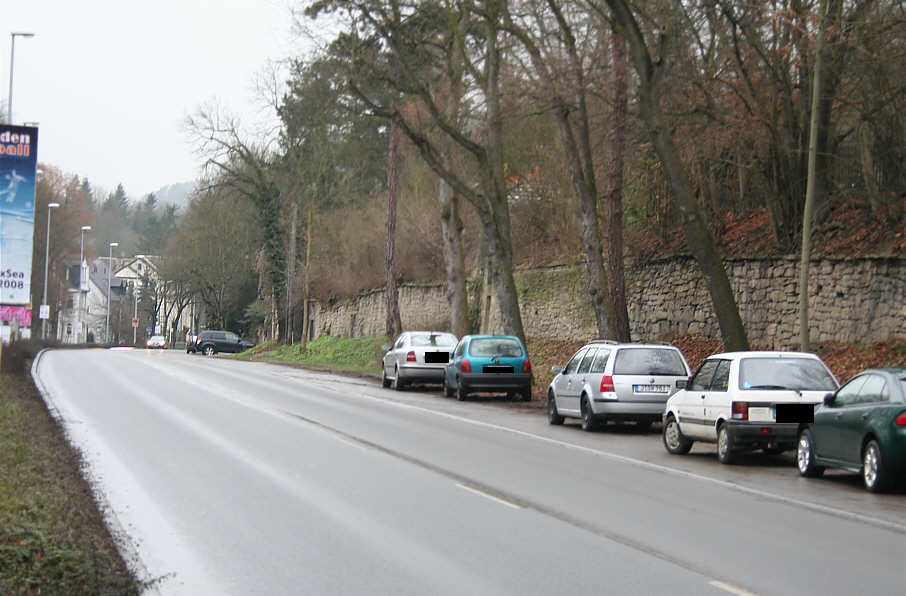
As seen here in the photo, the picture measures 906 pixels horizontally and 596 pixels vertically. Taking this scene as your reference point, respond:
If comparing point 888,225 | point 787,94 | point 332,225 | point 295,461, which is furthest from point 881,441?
point 332,225

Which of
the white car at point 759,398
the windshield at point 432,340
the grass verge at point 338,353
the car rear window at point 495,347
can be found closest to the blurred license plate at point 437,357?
the windshield at point 432,340

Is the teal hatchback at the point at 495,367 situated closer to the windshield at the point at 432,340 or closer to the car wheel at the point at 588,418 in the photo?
the windshield at the point at 432,340

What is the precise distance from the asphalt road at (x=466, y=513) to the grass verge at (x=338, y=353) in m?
26.5

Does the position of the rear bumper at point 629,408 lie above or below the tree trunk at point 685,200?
below

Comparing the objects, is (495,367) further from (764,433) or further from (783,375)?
(764,433)

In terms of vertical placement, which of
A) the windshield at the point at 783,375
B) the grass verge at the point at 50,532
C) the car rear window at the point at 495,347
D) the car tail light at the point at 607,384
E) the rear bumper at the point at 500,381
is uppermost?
the car rear window at the point at 495,347

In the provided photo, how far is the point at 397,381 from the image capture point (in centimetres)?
3203

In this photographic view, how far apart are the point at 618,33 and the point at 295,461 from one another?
1530 centimetres

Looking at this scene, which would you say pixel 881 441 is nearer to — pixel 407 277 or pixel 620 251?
pixel 620 251

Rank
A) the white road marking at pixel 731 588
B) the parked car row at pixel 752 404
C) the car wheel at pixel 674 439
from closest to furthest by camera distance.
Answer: the white road marking at pixel 731 588, the parked car row at pixel 752 404, the car wheel at pixel 674 439

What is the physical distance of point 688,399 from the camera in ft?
52.2

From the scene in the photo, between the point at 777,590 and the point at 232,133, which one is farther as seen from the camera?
the point at 232,133

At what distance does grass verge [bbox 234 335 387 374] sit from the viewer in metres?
49.3

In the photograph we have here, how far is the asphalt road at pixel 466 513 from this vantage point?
7492 mm
